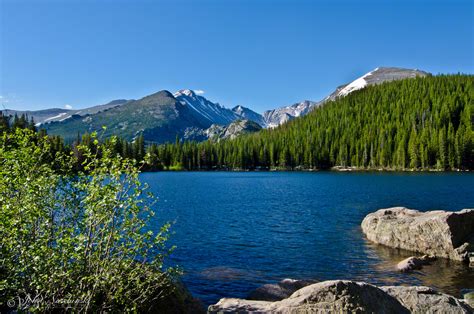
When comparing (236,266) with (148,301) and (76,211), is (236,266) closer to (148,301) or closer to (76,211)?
(148,301)

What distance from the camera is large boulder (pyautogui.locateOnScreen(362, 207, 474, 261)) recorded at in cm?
2666

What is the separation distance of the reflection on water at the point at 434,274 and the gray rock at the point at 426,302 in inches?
306

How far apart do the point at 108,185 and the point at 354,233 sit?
31361 millimetres

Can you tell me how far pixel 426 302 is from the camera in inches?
520

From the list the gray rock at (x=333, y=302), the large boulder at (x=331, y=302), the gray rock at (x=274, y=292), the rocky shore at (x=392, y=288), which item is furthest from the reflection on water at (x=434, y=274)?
the gray rock at (x=333, y=302)

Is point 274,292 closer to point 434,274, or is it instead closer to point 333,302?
point 333,302

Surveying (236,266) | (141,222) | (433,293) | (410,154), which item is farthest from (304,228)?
(410,154)

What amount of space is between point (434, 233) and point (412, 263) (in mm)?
4519

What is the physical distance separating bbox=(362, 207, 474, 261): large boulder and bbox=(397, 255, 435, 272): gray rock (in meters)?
1.97

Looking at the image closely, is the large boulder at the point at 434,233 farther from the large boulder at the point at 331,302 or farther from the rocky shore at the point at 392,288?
the large boulder at the point at 331,302

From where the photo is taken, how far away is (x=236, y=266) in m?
25.9

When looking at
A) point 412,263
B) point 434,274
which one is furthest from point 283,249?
point 434,274

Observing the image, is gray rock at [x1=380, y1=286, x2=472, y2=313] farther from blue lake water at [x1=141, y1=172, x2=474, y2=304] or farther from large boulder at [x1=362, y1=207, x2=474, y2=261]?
large boulder at [x1=362, y1=207, x2=474, y2=261]

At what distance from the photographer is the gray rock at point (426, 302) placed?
1292cm
